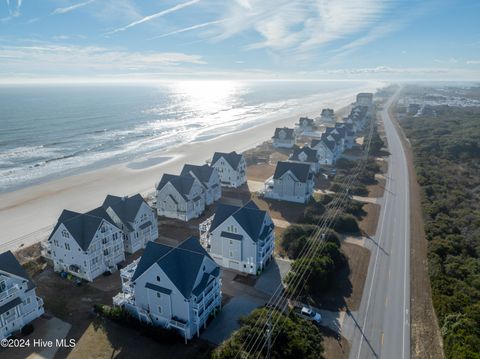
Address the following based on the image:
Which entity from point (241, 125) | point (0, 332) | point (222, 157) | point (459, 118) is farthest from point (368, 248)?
point (459, 118)

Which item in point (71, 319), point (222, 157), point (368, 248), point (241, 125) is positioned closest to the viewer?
point (71, 319)

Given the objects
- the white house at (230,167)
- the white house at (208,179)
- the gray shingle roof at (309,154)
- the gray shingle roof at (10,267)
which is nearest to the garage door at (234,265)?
the white house at (208,179)

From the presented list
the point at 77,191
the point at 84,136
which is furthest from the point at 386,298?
the point at 84,136

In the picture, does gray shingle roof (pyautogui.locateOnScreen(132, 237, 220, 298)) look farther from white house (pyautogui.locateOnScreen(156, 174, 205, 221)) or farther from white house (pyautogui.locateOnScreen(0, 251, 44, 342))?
white house (pyautogui.locateOnScreen(156, 174, 205, 221))

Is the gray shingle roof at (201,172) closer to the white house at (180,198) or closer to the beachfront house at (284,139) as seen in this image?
the white house at (180,198)

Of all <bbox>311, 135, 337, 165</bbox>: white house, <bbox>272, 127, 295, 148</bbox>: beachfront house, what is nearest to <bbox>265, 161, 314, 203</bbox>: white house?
<bbox>311, 135, 337, 165</bbox>: white house

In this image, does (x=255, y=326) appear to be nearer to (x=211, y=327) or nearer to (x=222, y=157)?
(x=211, y=327)

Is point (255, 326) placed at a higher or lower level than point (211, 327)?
higher
